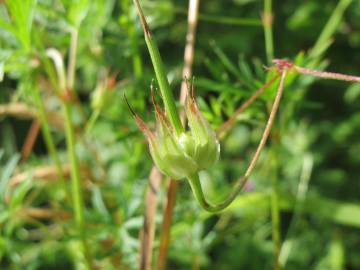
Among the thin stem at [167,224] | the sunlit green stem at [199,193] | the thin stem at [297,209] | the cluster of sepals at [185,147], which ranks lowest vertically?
the thin stem at [297,209]

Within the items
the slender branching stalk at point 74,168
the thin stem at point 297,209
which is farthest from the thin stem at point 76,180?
the thin stem at point 297,209

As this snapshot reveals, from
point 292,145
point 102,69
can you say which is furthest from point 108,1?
point 292,145

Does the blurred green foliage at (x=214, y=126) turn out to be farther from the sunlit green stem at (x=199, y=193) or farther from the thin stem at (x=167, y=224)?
the sunlit green stem at (x=199, y=193)

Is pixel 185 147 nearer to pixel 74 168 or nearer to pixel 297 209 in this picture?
pixel 74 168

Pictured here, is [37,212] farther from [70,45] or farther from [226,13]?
[226,13]

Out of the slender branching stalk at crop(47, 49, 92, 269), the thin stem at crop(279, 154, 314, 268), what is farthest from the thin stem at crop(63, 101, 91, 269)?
the thin stem at crop(279, 154, 314, 268)

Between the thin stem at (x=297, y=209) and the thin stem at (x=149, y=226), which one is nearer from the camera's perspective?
the thin stem at (x=149, y=226)

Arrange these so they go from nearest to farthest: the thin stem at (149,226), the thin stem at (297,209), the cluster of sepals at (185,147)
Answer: the cluster of sepals at (185,147), the thin stem at (149,226), the thin stem at (297,209)
